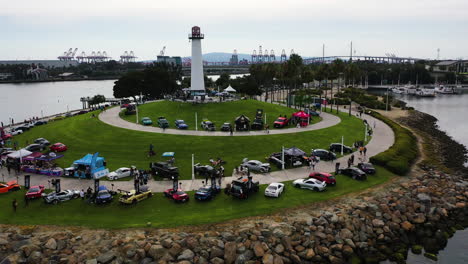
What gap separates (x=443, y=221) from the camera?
32781mm

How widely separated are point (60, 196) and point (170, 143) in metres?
19.4

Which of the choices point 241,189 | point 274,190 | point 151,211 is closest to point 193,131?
point 241,189

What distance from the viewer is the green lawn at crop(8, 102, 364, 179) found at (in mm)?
44594

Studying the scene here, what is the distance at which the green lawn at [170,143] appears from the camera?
146 feet

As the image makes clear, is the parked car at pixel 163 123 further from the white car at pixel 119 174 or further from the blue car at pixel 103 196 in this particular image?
the blue car at pixel 103 196

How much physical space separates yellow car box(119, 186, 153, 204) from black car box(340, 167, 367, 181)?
21.0 m

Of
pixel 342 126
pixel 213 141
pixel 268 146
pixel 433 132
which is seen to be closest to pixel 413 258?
pixel 268 146

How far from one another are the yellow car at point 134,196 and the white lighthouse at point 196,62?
5181 centimetres

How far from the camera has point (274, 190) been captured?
33188mm

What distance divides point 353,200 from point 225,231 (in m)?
13.4

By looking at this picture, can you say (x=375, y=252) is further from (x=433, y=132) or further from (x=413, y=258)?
(x=433, y=132)

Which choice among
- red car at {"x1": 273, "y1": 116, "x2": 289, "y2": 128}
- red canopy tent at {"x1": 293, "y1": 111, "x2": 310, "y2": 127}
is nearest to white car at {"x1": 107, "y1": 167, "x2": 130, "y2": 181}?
red car at {"x1": 273, "y1": 116, "x2": 289, "y2": 128}

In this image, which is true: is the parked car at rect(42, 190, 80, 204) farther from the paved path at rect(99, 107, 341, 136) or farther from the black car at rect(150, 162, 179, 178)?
the paved path at rect(99, 107, 341, 136)

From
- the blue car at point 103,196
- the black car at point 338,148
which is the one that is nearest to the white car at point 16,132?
the blue car at point 103,196
